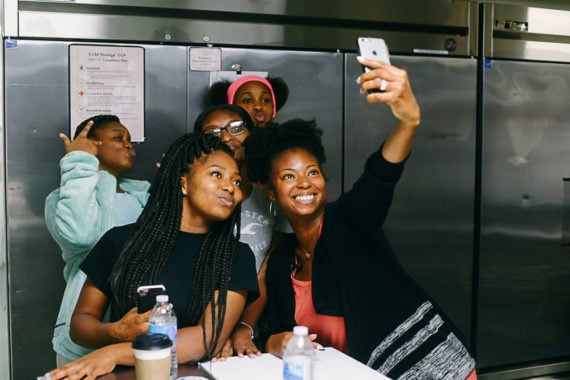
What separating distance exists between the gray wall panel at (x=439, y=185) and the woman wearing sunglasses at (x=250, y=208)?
1023mm

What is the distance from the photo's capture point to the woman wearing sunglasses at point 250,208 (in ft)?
8.06

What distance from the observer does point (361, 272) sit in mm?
2088

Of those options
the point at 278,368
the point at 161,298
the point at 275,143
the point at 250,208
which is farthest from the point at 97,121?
the point at 278,368

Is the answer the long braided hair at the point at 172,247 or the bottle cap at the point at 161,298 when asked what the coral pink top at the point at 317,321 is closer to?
the long braided hair at the point at 172,247

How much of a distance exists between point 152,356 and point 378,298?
0.75m

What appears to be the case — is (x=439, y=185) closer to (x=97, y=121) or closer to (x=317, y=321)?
(x=317, y=321)

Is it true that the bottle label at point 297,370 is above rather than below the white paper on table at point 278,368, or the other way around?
above

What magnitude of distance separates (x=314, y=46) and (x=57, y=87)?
1.18 metres

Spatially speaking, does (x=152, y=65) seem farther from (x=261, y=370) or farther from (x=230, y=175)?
(x=261, y=370)

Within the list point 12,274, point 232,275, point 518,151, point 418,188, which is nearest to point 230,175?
point 232,275

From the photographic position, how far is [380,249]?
2121mm

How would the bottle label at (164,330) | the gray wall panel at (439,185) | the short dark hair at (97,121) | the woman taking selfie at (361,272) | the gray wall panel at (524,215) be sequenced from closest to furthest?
the bottle label at (164,330)
the woman taking selfie at (361,272)
the short dark hair at (97,121)
the gray wall panel at (439,185)
the gray wall panel at (524,215)

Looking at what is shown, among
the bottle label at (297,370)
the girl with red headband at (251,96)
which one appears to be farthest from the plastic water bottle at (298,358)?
the girl with red headband at (251,96)

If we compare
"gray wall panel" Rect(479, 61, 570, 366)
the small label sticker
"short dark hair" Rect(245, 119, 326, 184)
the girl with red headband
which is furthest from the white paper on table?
"gray wall panel" Rect(479, 61, 570, 366)
